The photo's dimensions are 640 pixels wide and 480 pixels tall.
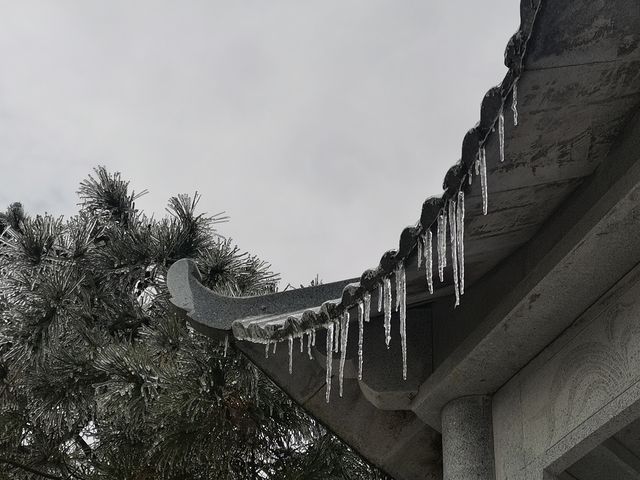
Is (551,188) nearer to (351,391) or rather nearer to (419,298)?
(419,298)

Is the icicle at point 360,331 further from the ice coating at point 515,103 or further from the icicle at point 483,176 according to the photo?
the ice coating at point 515,103

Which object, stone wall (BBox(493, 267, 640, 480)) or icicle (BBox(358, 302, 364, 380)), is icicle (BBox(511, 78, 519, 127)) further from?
icicle (BBox(358, 302, 364, 380))

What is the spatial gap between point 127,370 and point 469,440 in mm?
4102

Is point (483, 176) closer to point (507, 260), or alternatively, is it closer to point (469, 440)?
point (507, 260)

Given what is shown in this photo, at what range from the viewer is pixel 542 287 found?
3795mm

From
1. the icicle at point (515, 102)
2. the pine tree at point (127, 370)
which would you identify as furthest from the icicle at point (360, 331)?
the pine tree at point (127, 370)

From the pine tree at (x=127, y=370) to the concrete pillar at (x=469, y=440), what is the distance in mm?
2776

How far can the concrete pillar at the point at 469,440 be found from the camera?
175 inches

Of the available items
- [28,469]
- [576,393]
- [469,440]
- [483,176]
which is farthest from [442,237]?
[28,469]

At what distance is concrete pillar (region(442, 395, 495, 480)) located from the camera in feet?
14.6

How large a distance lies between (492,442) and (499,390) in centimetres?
24

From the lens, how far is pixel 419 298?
455 cm

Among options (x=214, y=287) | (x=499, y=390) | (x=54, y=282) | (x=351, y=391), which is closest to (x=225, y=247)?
(x=214, y=287)

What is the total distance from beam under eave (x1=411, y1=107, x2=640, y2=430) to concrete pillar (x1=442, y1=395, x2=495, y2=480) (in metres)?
0.06
